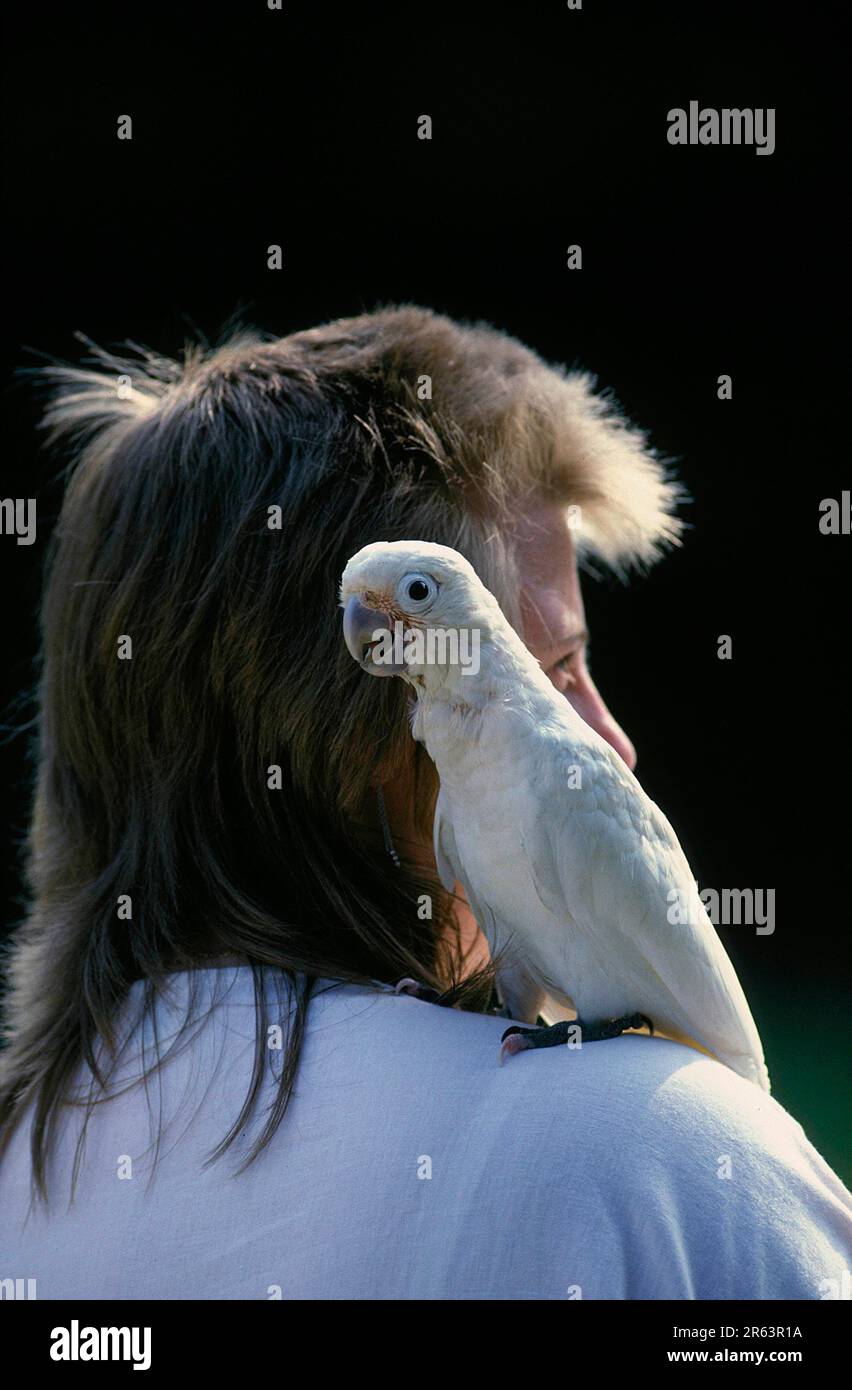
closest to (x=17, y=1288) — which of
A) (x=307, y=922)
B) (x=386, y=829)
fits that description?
(x=307, y=922)

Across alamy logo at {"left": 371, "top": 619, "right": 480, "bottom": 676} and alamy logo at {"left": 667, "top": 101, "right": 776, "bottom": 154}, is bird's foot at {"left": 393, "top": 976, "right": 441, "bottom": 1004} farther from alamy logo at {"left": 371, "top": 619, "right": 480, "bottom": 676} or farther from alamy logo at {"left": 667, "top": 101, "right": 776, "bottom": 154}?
alamy logo at {"left": 667, "top": 101, "right": 776, "bottom": 154}

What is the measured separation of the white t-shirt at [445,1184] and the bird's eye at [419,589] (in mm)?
421

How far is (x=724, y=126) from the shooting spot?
2.93m

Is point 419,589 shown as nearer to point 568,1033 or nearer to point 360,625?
point 360,625

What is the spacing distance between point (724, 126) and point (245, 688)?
97.9 inches

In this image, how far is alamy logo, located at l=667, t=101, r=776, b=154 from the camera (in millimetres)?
2893

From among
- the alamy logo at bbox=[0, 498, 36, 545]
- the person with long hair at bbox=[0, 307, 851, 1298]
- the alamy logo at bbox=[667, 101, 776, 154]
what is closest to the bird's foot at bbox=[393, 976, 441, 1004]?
the person with long hair at bbox=[0, 307, 851, 1298]

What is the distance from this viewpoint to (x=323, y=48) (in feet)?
9.36

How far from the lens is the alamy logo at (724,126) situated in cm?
289

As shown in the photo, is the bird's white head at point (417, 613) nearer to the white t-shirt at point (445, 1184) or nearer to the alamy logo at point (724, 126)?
the white t-shirt at point (445, 1184)

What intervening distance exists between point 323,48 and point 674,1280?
9.73 ft
